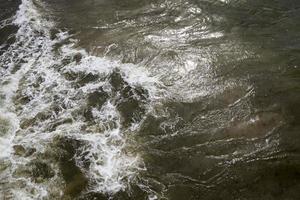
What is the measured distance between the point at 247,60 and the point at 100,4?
4.43 meters

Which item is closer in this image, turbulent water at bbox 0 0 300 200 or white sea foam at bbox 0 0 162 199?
turbulent water at bbox 0 0 300 200

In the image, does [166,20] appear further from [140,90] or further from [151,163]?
[151,163]

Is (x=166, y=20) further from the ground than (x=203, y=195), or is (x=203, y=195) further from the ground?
(x=166, y=20)

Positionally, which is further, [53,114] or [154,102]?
[53,114]

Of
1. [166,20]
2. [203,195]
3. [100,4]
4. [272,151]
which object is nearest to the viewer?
[203,195]

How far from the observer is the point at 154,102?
21.0ft

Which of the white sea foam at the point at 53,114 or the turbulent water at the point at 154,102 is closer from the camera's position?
the turbulent water at the point at 154,102

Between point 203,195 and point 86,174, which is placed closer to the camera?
point 203,195

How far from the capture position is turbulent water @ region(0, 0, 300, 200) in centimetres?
525

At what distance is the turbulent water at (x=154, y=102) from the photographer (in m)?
5.25

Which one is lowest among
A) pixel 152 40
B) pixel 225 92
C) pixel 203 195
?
pixel 203 195

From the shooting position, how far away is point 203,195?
16.4ft

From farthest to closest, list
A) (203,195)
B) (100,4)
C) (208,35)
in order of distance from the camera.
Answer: (100,4), (208,35), (203,195)

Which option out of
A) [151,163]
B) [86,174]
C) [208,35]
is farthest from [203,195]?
[208,35]
